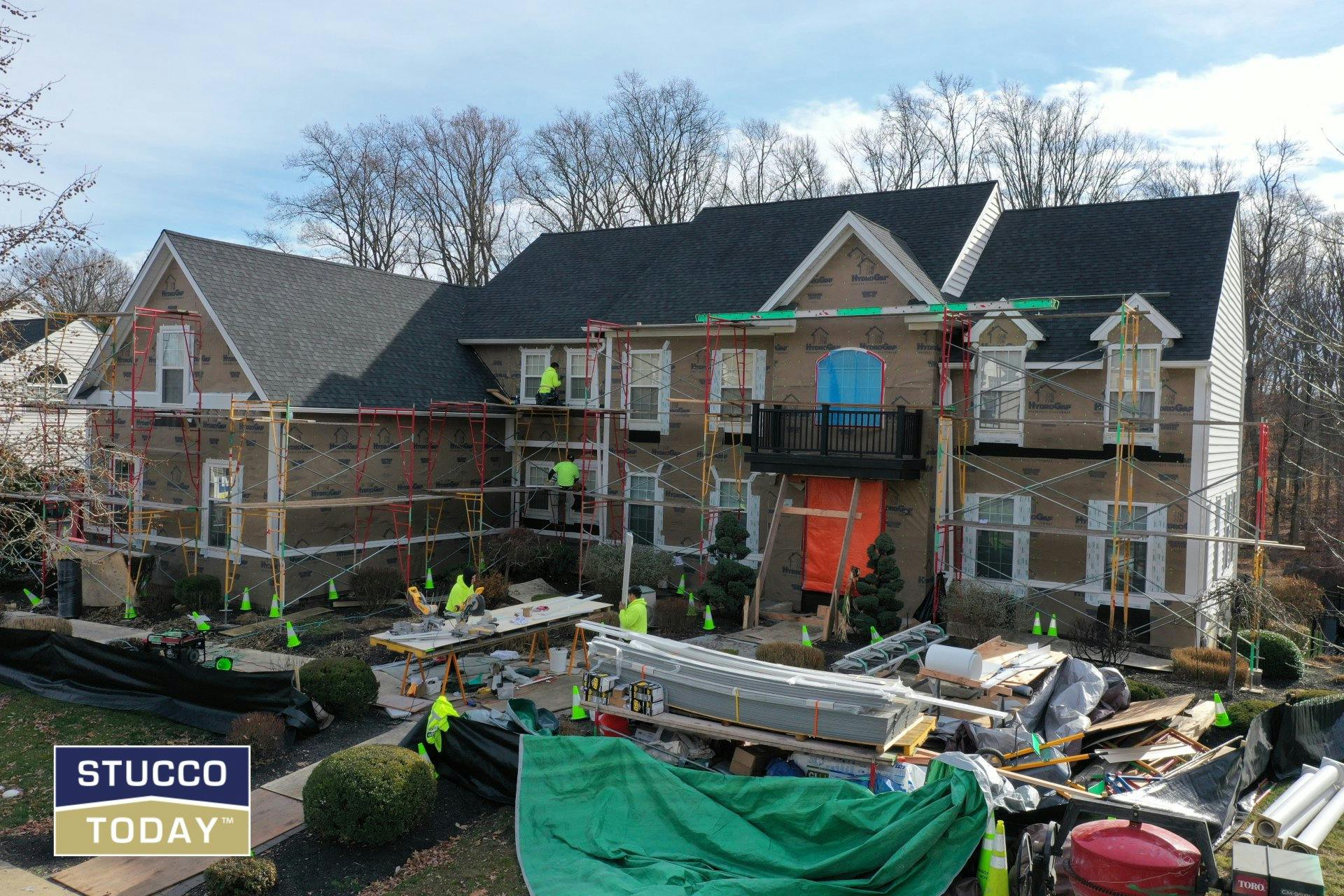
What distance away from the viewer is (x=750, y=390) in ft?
73.0

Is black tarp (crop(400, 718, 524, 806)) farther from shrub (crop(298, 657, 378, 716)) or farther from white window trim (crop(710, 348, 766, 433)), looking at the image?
white window trim (crop(710, 348, 766, 433))

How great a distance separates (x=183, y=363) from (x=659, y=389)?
11.1 metres

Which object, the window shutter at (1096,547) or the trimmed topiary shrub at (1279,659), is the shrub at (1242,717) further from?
the window shutter at (1096,547)

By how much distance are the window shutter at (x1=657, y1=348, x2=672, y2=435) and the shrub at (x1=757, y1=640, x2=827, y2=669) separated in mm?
9019

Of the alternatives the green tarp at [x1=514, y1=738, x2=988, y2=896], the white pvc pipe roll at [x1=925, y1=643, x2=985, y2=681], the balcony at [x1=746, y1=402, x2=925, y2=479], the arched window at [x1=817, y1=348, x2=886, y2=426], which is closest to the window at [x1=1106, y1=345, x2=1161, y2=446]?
the balcony at [x1=746, y1=402, x2=925, y2=479]

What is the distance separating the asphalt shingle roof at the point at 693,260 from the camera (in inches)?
911

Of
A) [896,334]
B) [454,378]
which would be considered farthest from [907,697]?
[454,378]

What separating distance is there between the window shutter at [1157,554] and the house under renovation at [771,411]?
0.17 ft

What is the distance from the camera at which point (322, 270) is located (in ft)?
83.5

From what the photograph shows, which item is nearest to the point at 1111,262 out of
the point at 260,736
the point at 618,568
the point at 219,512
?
the point at 618,568

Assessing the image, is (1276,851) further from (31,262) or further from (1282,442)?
(1282,442)

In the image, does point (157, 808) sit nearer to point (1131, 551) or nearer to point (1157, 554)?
point (1131, 551)

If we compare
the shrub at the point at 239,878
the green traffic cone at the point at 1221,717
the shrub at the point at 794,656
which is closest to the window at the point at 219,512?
the shrub at the point at 794,656

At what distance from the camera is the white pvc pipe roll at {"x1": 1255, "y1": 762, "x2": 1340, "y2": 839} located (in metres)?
8.39
